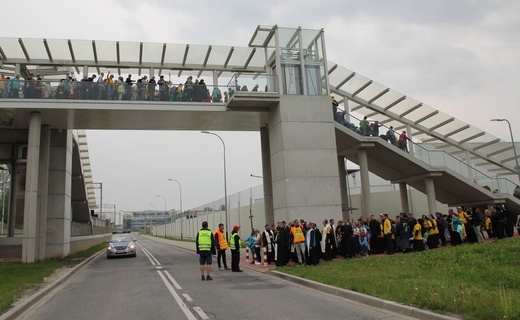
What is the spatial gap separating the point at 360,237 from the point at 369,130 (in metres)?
7.96

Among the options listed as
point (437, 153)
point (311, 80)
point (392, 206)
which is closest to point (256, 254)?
point (311, 80)

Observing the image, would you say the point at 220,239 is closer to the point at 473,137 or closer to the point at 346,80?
the point at 346,80

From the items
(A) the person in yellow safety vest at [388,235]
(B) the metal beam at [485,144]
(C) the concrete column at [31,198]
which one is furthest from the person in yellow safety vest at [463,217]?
(C) the concrete column at [31,198]

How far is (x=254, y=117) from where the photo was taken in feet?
84.2

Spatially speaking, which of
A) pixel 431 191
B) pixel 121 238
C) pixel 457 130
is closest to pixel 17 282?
pixel 121 238

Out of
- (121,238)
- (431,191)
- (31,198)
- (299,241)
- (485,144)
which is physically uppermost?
(485,144)

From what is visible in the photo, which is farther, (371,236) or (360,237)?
(371,236)

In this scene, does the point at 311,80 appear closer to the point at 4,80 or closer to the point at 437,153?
the point at 437,153

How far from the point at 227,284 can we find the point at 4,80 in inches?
691

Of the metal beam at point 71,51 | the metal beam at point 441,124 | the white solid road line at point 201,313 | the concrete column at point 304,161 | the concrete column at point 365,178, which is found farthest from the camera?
the metal beam at point 441,124

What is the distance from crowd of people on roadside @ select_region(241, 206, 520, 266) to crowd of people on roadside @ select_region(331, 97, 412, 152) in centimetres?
579

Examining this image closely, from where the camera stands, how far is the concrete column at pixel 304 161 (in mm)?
21266

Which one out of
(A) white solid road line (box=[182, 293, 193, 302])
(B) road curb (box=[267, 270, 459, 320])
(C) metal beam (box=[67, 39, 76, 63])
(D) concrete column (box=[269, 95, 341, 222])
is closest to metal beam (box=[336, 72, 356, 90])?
(D) concrete column (box=[269, 95, 341, 222])

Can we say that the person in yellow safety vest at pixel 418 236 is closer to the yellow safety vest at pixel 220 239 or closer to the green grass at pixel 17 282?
the yellow safety vest at pixel 220 239
